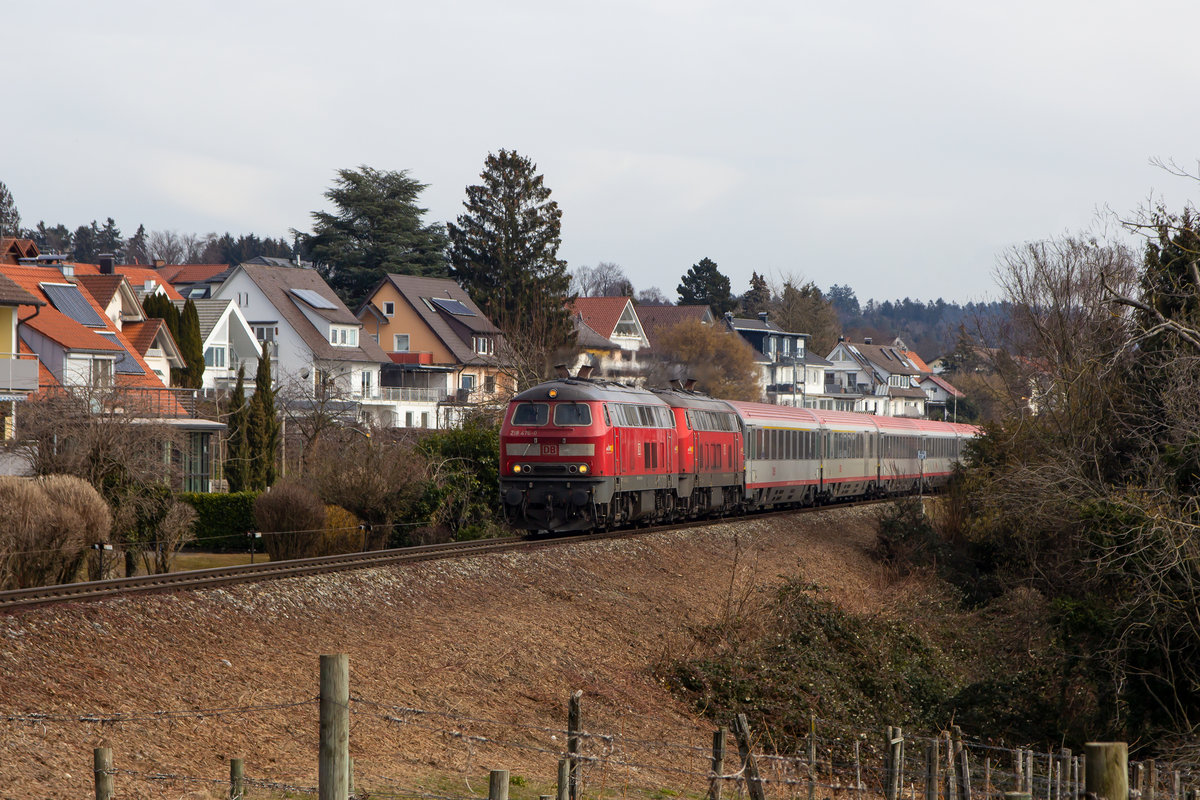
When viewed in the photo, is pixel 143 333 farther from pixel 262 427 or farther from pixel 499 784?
pixel 499 784

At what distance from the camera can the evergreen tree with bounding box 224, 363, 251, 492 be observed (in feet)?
137

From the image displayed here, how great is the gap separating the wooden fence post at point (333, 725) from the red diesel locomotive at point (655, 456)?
18.6 metres

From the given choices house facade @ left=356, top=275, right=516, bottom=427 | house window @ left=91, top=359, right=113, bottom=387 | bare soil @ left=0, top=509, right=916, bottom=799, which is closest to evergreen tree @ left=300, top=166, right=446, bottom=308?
house facade @ left=356, top=275, right=516, bottom=427

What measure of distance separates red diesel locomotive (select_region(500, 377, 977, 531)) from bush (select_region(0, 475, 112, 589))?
846 cm

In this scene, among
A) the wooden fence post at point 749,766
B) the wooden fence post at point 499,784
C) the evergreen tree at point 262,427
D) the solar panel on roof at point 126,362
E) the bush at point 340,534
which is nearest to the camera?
the wooden fence post at point 499,784

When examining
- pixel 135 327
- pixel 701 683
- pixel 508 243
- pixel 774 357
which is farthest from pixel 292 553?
pixel 774 357

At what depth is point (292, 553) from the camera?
2628 cm

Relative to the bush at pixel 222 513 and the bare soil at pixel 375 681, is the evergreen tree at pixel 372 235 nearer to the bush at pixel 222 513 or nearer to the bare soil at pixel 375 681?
the bush at pixel 222 513

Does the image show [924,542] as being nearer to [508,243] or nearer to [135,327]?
[135,327]

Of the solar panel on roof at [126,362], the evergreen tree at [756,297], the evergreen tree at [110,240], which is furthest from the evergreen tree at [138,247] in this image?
the solar panel on roof at [126,362]

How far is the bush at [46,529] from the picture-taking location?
18.8 meters

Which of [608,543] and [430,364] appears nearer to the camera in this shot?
[608,543]

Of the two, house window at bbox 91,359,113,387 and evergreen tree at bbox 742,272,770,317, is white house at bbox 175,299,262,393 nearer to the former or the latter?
house window at bbox 91,359,113,387

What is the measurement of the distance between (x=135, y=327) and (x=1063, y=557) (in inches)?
1667
